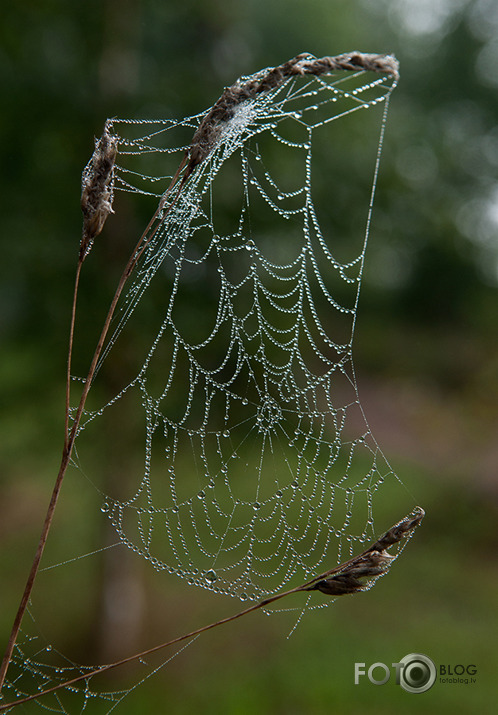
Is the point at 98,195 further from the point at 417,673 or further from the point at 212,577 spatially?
the point at 417,673

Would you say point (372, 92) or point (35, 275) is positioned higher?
point (372, 92)

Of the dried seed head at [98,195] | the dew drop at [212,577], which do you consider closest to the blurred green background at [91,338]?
the dew drop at [212,577]

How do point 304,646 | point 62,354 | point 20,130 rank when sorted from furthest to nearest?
point 304,646, point 62,354, point 20,130

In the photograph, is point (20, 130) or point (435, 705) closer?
point (20, 130)

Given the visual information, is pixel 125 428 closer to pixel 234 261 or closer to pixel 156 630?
pixel 234 261

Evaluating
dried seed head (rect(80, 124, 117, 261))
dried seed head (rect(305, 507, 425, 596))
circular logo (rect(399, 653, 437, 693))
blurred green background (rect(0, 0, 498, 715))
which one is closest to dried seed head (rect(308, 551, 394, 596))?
dried seed head (rect(305, 507, 425, 596))

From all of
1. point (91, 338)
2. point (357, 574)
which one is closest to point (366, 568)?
point (357, 574)

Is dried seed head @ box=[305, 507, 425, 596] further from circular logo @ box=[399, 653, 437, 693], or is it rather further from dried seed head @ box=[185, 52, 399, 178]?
circular logo @ box=[399, 653, 437, 693]

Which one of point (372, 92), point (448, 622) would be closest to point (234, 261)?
point (372, 92)

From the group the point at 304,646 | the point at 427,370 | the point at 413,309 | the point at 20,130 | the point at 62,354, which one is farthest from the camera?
the point at 413,309
